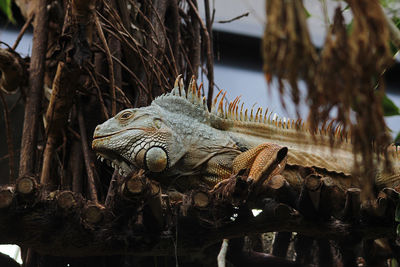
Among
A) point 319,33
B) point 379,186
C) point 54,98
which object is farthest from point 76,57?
point 319,33

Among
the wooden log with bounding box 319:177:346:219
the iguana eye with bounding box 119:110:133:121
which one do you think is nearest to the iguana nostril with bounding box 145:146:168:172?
the iguana eye with bounding box 119:110:133:121

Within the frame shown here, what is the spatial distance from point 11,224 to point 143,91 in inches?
56.9

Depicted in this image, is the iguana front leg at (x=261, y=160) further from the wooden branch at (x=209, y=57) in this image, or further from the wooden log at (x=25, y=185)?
the wooden branch at (x=209, y=57)

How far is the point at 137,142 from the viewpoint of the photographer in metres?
2.72

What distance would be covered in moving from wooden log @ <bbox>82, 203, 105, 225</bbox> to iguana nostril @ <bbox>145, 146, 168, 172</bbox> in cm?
48

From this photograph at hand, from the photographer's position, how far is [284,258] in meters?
3.04

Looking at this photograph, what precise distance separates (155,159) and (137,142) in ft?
0.44

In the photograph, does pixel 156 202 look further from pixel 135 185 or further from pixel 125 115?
pixel 125 115

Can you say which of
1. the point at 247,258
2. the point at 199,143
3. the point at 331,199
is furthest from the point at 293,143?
the point at 331,199

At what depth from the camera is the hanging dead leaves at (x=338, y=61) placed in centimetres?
103

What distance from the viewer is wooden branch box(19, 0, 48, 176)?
124 inches

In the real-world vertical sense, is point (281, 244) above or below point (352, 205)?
below

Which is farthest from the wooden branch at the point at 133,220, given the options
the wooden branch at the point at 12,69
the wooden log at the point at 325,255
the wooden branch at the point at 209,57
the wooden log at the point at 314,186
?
the wooden branch at the point at 209,57

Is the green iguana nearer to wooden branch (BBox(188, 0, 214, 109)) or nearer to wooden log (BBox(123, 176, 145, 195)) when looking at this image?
wooden log (BBox(123, 176, 145, 195))
